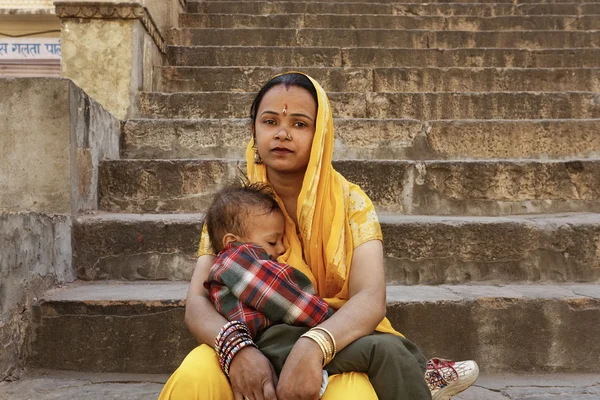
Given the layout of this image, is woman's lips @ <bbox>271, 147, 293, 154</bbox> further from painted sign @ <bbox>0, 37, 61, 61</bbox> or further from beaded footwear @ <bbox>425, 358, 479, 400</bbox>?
painted sign @ <bbox>0, 37, 61, 61</bbox>

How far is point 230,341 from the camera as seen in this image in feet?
4.93

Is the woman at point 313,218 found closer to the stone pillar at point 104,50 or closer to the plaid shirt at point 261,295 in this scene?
the plaid shirt at point 261,295

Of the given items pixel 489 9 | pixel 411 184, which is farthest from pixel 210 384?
pixel 489 9

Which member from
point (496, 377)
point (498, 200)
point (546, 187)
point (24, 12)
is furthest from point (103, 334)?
point (24, 12)

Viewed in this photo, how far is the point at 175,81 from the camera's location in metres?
4.74

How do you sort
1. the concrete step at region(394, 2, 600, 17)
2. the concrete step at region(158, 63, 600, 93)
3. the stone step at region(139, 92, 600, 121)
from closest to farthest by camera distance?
the stone step at region(139, 92, 600, 121) → the concrete step at region(158, 63, 600, 93) → the concrete step at region(394, 2, 600, 17)

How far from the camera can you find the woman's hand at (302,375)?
1.42m

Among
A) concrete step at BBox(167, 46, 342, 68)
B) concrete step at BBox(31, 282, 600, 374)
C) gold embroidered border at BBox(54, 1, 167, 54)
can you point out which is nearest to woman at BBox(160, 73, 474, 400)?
concrete step at BBox(31, 282, 600, 374)

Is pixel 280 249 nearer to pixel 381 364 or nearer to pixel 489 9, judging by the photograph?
pixel 381 364

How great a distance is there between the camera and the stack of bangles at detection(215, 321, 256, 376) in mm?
1490

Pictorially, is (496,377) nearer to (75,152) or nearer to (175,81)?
(75,152)

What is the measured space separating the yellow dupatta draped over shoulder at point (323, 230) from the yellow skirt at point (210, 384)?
314 mm

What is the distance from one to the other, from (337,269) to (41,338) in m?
1.36

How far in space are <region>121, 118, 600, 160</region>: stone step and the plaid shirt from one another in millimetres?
2167
